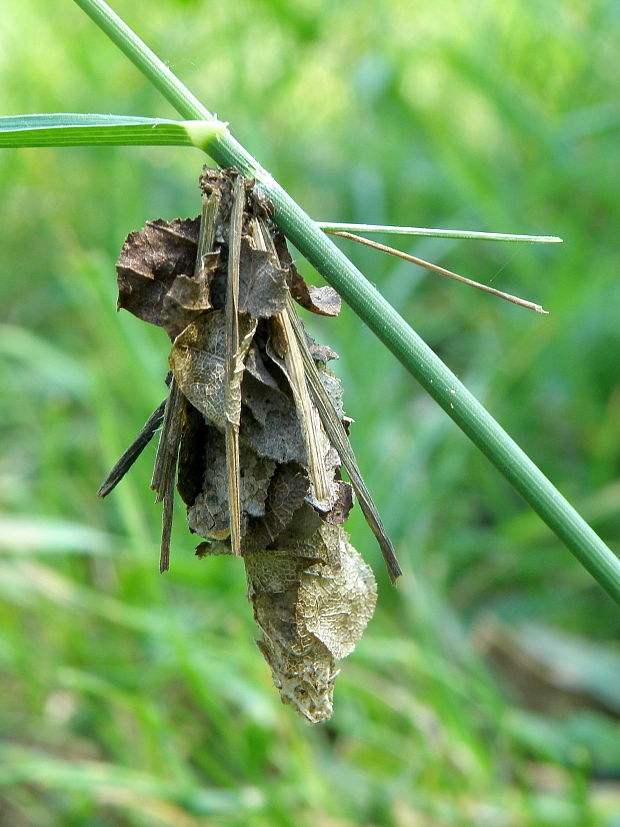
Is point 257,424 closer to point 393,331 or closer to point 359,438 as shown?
point 393,331

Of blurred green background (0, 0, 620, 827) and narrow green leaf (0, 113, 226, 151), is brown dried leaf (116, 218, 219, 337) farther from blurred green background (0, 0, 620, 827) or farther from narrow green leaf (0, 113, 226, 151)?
blurred green background (0, 0, 620, 827)

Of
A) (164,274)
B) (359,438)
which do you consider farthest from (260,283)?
(359,438)

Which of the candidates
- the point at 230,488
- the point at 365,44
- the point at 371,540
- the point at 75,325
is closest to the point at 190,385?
the point at 230,488

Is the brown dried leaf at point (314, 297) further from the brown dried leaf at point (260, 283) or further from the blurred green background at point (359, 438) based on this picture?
the blurred green background at point (359, 438)

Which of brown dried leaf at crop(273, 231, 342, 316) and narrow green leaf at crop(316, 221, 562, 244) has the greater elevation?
narrow green leaf at crop(316, 221, 562, 244)

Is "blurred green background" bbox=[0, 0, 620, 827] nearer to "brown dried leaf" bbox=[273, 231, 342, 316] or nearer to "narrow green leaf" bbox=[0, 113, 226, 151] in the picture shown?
"brown dried leaf" bbox=[273, 231, 342, 316]

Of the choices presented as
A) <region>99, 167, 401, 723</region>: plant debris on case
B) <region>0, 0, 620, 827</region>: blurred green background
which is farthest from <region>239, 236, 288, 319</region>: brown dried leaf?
<region>0, 0, 620, 827</region>: blurred green background

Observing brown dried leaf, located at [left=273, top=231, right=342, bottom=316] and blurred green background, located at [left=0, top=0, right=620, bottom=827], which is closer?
brown dried leaf, located at [left=273, top=231, right=342, bottom=316]

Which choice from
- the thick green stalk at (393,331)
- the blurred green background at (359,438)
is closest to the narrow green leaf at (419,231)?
the thick green stalk at (393,331)
